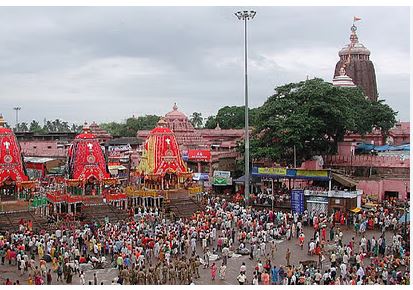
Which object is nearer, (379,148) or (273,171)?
(273,171)

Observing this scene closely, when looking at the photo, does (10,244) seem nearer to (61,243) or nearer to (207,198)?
(61,243)

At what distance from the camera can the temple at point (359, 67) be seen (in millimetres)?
50875

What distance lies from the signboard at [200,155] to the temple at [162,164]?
689cm

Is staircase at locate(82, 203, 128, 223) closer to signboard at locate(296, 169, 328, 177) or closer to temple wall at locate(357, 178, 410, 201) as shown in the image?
signboard at locate(296, 169, 328, 177)

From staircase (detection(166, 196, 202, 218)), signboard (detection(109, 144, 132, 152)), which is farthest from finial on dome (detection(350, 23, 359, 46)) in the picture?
staircase (detection(166, 196, 202, 218))

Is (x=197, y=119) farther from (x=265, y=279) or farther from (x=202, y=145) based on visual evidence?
(x=265, y=279)

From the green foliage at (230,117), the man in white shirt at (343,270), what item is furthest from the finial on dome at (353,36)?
the man in white shirt at (343,270)

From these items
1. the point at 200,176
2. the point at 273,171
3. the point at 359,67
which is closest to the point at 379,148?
the point at 273,171

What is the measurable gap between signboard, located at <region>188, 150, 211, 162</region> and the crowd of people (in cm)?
1061

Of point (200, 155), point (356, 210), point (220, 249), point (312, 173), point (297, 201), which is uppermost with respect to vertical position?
point (200, 155)

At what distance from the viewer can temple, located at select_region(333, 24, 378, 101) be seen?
167ft

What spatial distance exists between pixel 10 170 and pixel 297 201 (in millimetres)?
12991

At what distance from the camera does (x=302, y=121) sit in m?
31.5

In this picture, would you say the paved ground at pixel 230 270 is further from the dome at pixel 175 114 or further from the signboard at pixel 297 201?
the dome at pixel 175 114
